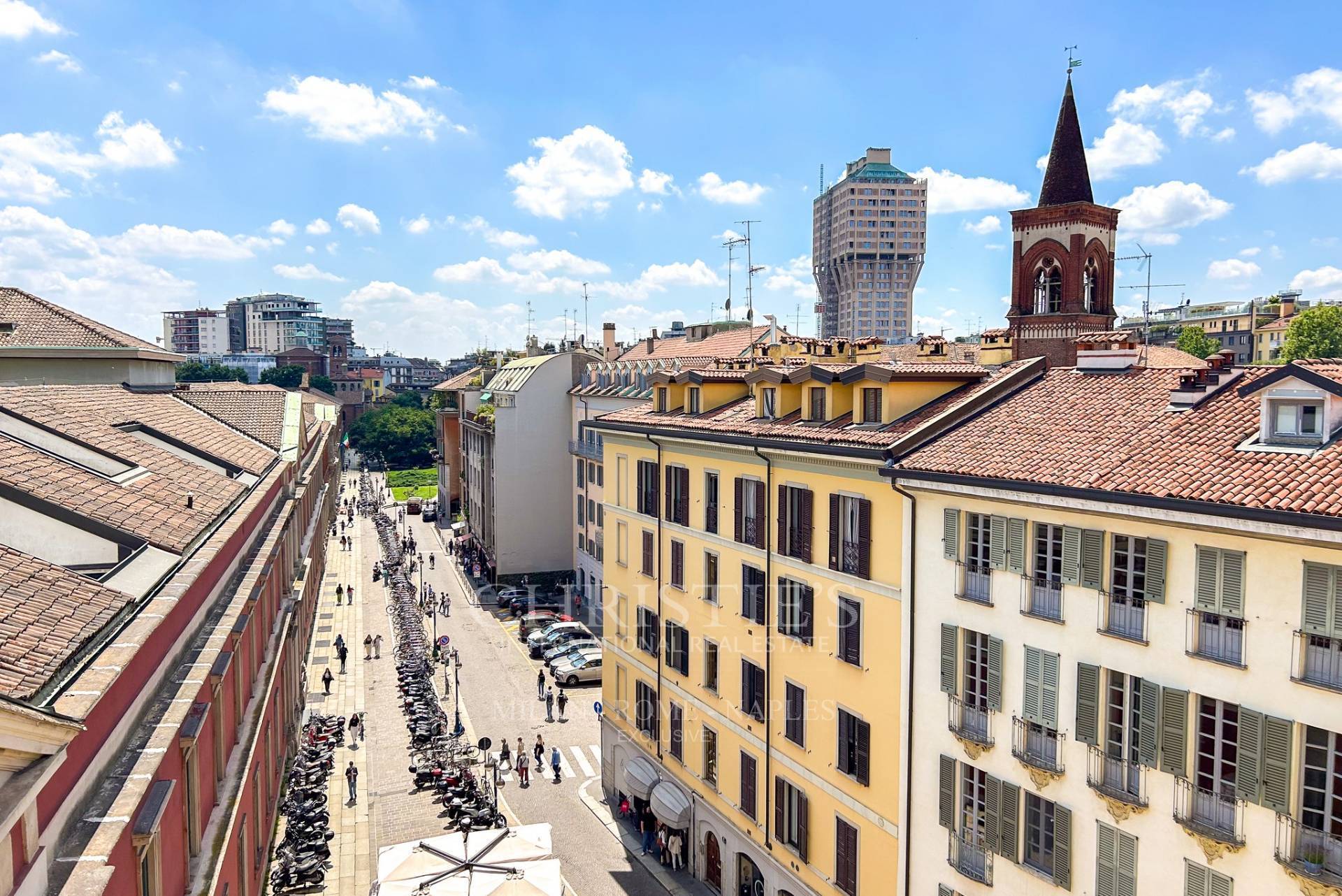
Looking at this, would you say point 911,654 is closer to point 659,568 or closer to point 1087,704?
point 1087,704

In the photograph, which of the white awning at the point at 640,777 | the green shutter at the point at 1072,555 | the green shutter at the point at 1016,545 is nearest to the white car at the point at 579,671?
the white awning at the point at 640,777

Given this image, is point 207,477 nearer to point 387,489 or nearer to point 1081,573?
point 1081,573

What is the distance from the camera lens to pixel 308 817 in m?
28.0

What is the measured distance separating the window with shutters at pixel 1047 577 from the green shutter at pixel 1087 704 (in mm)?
932

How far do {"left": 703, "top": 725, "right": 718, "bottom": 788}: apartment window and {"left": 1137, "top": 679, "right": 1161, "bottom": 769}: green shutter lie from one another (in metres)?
13.4

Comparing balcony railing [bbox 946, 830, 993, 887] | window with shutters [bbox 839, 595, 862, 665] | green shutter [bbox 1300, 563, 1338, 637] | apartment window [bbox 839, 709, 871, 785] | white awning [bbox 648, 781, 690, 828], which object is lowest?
white awning [bbox 648, 781, 690, 828]

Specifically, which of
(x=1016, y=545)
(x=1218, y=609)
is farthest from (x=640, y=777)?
(x=1218, y=609)

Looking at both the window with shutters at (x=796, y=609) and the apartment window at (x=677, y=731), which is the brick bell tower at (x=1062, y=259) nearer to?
the window with shutters at (x=796, y=609)

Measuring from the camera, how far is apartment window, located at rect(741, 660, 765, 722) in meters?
23.9

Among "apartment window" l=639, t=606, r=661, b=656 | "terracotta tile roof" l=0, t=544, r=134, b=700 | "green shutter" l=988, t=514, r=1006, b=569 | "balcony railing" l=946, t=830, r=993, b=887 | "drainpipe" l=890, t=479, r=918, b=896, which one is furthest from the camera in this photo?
"apartment window" l=639, t=606, r=661, b=656

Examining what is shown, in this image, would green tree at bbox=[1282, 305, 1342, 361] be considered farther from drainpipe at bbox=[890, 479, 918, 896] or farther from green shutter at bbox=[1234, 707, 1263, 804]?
green shutter at bbox=[1234, 707, 1263, 804]

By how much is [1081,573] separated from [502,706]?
30.8 meters

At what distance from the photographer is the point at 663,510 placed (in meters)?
28.5

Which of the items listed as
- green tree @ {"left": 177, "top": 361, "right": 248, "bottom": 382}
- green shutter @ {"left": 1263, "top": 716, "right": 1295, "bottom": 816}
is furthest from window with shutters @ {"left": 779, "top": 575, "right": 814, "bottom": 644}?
green tree @ {"left": 177, "top": 361, "right": 248, "bottom": 382}
